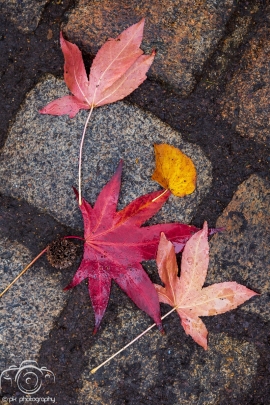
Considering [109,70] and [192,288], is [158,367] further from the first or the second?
[109,70]

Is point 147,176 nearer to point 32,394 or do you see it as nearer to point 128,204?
point 128,204

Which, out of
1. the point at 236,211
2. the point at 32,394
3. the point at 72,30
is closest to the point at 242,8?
the point at 72,30

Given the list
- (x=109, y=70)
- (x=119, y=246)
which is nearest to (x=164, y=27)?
(x=109, y=70)

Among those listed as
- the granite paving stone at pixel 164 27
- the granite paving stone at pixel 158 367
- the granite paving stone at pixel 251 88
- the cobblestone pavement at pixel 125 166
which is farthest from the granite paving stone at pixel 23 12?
the granite paving stone at pixel 158 367

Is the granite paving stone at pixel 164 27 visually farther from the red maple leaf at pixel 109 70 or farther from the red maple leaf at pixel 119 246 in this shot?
the red maple leaf at pixel 119 246

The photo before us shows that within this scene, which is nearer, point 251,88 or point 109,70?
point 109,70

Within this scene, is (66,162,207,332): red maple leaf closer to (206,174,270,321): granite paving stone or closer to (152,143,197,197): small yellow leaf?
(152,143,197,197): small yellow leaf
